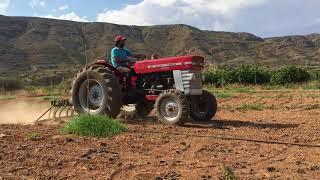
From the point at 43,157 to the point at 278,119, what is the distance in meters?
7.50

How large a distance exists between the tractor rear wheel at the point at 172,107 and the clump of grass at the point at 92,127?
1942 millimetres

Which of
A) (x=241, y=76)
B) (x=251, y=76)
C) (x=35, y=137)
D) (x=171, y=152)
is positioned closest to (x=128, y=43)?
(x=241, y=76)

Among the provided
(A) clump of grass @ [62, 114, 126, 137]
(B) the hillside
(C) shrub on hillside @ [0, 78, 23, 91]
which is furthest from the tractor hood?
(B) the hillside

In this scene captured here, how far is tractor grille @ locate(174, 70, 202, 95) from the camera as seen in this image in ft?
37.9

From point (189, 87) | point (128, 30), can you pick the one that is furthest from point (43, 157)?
point (128, 30)

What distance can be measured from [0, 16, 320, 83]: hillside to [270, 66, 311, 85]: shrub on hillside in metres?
46.2

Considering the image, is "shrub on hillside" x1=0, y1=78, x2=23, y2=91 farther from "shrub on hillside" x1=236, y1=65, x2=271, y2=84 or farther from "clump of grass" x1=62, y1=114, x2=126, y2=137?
"clump of grass" x1=62, y1=114, x2=126, y2=137

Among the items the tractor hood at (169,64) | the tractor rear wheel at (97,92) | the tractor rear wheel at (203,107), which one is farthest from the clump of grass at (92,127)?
the tractor rear wheel at (203,107)

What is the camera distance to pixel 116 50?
12.5 m

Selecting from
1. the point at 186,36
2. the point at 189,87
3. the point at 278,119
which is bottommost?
the point at 278,119

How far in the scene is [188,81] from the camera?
11562 mm

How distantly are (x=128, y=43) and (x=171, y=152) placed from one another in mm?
108945

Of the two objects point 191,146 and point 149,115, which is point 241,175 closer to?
point 191,146

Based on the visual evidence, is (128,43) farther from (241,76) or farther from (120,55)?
(120,55)
